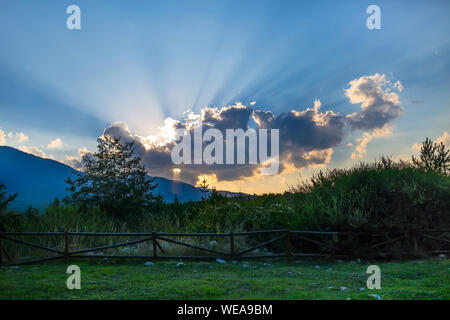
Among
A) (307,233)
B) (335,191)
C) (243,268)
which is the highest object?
(335,191)

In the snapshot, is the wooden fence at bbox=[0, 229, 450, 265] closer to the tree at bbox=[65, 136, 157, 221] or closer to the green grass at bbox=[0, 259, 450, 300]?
the green grass at bbox=[0, 259, 450, 300]

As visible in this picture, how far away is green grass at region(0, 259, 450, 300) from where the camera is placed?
22.6ft

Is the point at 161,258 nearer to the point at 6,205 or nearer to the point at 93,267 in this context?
the point at 93,267

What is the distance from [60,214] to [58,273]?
7.96m

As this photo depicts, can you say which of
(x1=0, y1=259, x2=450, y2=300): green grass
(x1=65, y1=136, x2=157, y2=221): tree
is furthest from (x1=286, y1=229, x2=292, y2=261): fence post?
(x1=65, y1=136, x2=157, y2=221): tree

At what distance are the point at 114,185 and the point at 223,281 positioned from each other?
44.8 feet

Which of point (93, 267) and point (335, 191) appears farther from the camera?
point (335, 191)

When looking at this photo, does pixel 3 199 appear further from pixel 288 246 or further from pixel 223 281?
pixel 288 246

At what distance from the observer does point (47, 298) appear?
6.81 meters

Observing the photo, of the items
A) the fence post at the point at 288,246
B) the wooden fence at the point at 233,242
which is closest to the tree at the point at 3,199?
the wooden fence at the point at 233,242

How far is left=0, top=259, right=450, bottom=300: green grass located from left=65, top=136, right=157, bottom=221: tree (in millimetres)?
8606

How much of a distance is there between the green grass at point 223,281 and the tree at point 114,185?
8.61m

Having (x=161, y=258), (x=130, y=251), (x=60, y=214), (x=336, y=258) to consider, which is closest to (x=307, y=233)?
(x=336, y=258)

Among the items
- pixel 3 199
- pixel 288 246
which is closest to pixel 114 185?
pixel 3 199
